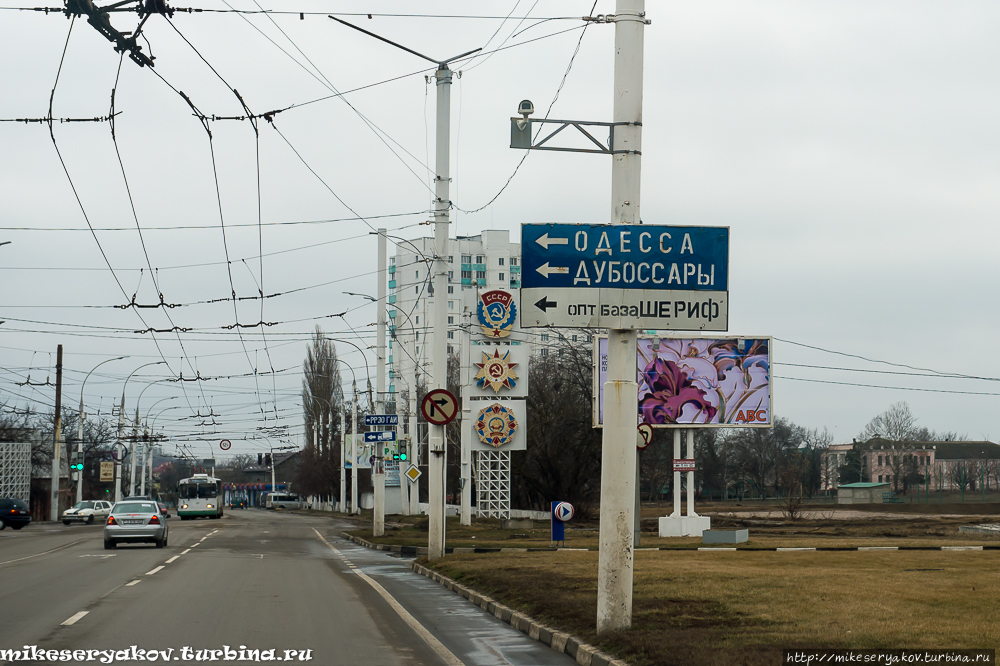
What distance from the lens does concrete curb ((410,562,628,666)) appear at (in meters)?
9.52

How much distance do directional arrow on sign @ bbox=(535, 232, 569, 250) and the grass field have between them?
3925 millimetres

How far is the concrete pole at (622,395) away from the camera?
34.7 feet

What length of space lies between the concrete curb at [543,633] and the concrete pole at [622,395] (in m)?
Result: 0.42

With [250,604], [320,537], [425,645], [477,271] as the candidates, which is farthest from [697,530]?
[477,271]

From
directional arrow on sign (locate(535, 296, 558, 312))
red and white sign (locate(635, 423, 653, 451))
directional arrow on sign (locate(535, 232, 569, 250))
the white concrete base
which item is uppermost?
directional arrow on sign (locate(535, 232, 569, 250))

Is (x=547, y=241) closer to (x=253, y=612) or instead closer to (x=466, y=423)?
(x=253, y=612)

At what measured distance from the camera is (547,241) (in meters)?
10.9

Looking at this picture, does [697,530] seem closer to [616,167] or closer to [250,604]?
[250,604]

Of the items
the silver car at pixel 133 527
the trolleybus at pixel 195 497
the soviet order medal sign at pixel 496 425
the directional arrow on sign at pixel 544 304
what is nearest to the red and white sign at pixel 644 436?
the silver car at pixel 133 527

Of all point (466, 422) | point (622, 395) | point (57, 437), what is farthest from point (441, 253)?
point (57, 437)

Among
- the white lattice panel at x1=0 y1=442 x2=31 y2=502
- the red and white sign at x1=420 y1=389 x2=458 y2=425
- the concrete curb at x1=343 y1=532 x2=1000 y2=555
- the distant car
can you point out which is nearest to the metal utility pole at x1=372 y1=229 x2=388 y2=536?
the concrete curb at x1=343 y1=532 x2=1000 y2=555

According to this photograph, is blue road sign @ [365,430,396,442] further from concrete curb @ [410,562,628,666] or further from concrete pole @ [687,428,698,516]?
concrete curb @ [410,562,628,666]

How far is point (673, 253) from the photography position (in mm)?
10938

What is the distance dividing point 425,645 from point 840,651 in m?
4.23
